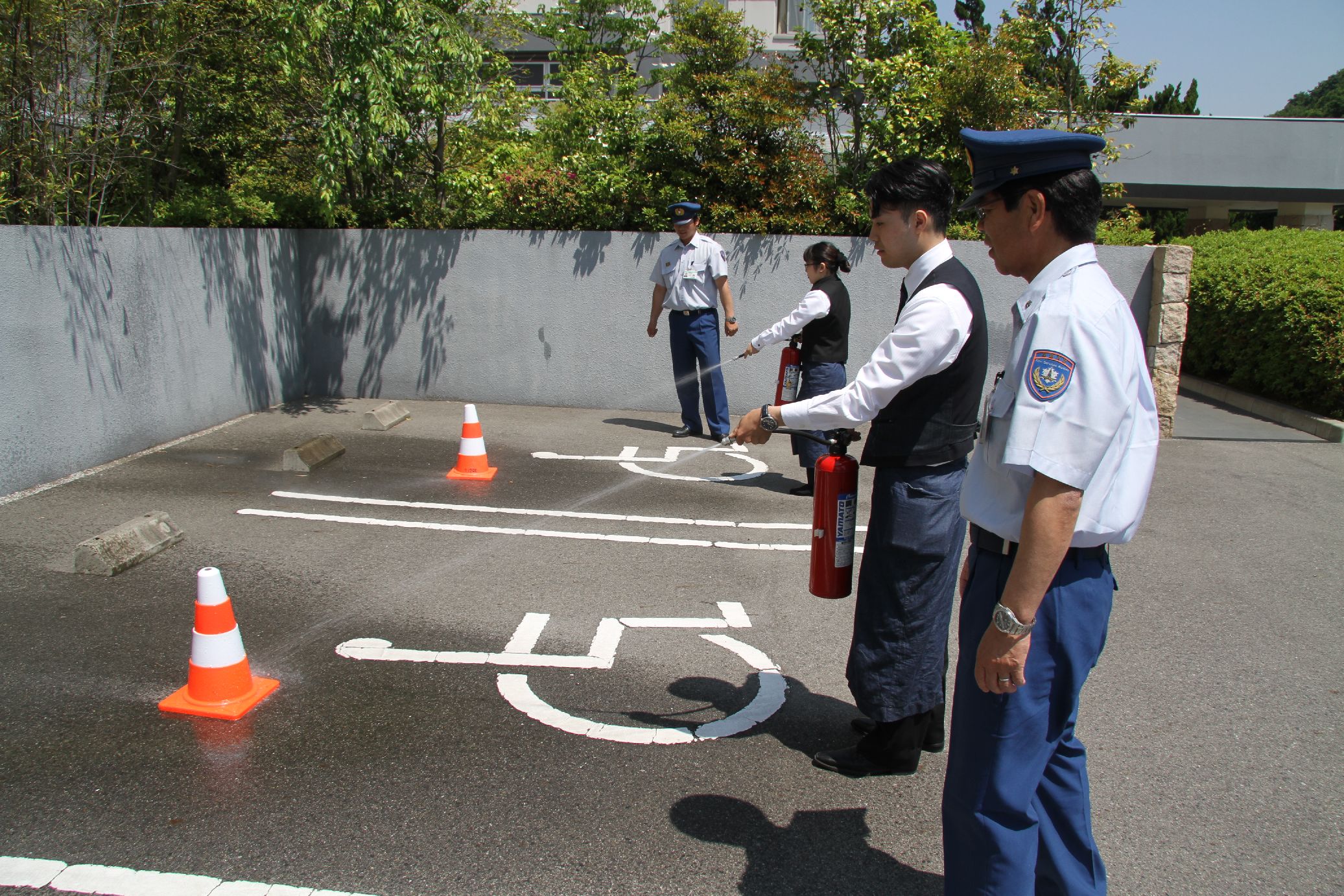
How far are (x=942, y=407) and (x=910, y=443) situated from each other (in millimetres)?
158

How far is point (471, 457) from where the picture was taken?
7387 millimetres

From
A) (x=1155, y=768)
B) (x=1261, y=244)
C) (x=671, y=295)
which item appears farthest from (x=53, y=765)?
(x=1261, y=244)

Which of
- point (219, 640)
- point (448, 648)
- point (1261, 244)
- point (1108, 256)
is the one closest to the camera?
point (219, 640)

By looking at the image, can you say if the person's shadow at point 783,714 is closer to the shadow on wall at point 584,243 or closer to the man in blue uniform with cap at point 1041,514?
the man in blue uniform with cap at point 1041,514

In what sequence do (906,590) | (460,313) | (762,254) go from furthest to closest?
(460,313) < (762,254) < (906,590)

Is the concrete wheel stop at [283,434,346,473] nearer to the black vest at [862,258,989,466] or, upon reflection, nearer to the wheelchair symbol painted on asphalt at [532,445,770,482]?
the wheelchair symbol painted on asphalt at [532,445,770,482]

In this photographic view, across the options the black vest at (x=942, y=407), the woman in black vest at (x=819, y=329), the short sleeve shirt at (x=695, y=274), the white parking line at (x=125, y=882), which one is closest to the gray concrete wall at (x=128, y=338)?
the short sleeve shirt at (x=695, y=274)

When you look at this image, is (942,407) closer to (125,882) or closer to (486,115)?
(125,882)

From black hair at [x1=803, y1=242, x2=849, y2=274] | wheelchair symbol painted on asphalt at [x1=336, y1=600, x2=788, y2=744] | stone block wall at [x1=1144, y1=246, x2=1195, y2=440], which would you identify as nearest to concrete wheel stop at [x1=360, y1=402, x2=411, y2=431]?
black hair at [x1=803, y1=242, x2=849, y2=274]

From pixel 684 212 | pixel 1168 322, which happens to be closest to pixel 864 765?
pixel 684 212

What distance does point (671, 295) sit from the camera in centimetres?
841

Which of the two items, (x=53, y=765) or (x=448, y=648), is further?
(x=448, y=648)

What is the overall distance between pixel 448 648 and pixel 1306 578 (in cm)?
494

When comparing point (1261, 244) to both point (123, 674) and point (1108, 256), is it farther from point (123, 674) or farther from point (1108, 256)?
point (123, 674)
